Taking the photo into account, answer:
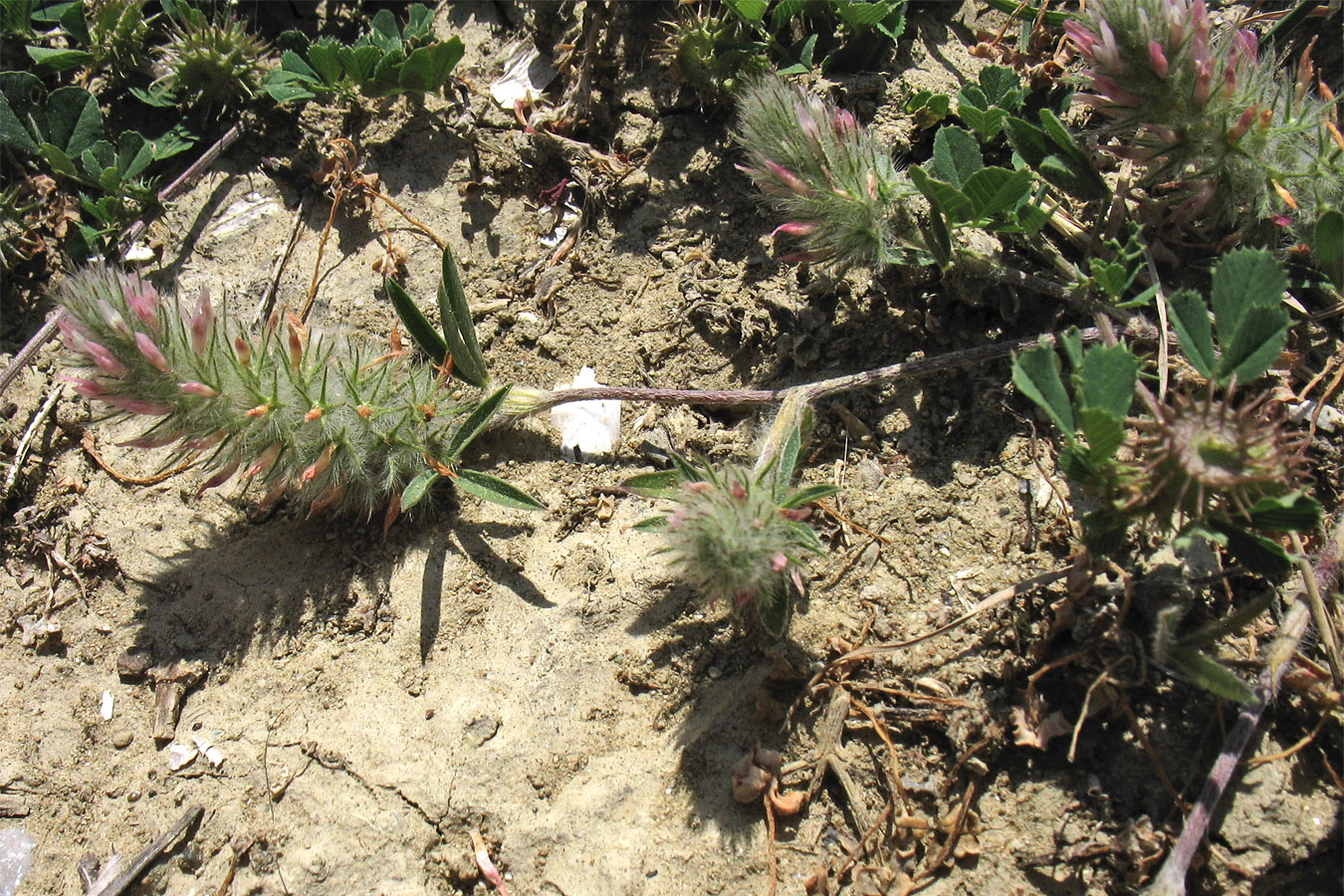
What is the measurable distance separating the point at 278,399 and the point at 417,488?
461 millimetres

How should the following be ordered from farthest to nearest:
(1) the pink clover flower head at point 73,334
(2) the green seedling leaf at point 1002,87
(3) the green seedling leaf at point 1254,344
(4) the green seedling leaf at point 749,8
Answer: (4) the green seedling leaf at point 749,8 < (2) the green seedling leaf at point 1002,87 < (1) the pink clover flower head at point 73,334 < (3) the green seedling leaf at point 1254,344

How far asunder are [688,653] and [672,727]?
205mm

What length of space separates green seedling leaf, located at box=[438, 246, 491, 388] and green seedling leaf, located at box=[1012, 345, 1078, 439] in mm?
1617

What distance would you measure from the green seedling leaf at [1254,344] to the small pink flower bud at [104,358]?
8.92ft

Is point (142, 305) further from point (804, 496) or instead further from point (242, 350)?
point (804, 496)

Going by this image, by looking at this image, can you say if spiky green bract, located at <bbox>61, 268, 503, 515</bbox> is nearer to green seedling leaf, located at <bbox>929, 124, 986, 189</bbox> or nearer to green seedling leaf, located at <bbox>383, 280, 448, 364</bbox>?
green seedling leaf, located at <bbox>383, 280, 448, 364</bbox>

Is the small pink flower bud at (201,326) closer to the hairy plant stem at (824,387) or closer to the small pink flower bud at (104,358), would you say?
the small pink flower bud at (104,358)

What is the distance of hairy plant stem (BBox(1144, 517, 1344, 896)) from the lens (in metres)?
1.94

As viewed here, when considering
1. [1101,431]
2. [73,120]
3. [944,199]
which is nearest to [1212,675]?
[1101,431]

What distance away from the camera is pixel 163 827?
2480 millimetres

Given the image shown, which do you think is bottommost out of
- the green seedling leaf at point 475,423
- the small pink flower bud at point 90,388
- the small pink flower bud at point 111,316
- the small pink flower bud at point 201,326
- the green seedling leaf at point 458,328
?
the green seedling leaf at point 475,423

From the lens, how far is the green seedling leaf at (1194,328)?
2.13m

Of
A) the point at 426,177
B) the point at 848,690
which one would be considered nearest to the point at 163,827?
the point at 848,690

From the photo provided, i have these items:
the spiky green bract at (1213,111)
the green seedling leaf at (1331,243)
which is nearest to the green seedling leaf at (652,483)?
the spiky green bract at (1213,111)
